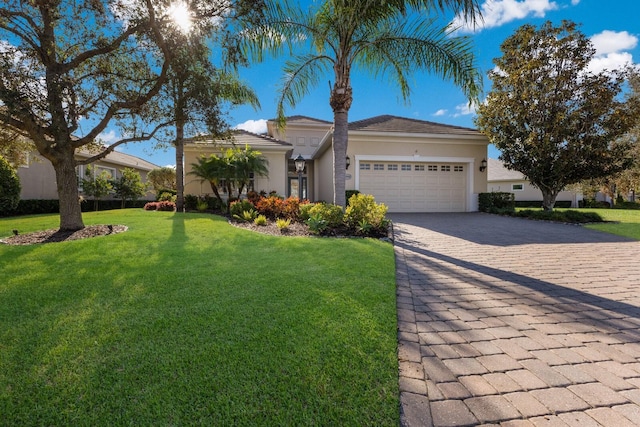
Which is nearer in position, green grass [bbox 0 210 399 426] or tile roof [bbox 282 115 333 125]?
green grass [bbox 0 210 399 426]

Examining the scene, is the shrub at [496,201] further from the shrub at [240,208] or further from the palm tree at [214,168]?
the palm tree at [214,168]

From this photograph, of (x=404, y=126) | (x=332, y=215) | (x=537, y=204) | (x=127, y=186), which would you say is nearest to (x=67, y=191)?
(x=332, y=215)

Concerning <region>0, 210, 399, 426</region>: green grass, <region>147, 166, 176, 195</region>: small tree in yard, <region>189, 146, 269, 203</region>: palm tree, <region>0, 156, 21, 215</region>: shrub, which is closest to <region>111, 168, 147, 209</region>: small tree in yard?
<region>147, 166, 176, 195</region>: small tree in yard

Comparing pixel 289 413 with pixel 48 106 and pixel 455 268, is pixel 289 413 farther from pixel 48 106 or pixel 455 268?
pixel 48 106

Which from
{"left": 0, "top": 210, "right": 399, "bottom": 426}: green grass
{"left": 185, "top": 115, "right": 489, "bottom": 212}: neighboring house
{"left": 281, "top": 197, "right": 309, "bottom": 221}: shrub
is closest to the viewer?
{"left": 0, "top": 210, "right": 399, "bottom": 426}: green grass

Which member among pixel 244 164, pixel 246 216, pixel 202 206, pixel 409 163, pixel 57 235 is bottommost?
pixel 57 235

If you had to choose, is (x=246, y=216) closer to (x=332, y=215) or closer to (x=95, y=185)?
(x=332, y=215)

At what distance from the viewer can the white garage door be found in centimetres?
1450

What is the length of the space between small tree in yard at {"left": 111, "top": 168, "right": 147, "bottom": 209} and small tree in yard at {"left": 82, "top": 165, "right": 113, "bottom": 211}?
2.61 feet

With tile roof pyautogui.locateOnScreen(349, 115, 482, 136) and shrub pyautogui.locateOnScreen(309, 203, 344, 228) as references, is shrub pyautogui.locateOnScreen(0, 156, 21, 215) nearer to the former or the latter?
shrub pyautogui.locateOnScreen(309, 203, 344, 228)

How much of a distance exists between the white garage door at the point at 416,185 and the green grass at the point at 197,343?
10.4 m

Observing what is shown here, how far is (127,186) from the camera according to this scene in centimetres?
1727

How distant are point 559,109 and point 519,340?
46.1 feet

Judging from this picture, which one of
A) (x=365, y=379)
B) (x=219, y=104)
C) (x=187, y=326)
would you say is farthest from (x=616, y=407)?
(x=219, y=104)
